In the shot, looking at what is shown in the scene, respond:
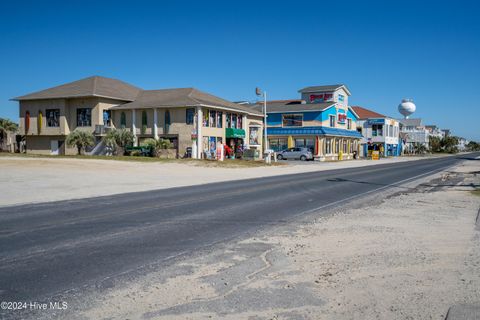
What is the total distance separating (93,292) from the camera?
17.4ft

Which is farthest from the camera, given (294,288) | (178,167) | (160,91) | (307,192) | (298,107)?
(298,107)

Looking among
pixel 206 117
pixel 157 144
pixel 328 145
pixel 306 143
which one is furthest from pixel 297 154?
pixel 157 144

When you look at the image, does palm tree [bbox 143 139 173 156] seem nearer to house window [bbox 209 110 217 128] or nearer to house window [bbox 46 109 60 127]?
house window [bbox 209 110 217 128]

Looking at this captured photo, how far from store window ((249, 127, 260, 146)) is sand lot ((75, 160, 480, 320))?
40.5 m

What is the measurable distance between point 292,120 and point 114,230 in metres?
52.7

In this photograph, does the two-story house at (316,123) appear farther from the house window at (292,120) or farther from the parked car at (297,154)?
the parked car at (297,154)

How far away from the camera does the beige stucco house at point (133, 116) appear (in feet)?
133

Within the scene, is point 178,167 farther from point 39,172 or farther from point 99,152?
point 99,152

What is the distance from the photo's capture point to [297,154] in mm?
52812

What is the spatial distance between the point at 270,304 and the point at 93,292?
211 cm

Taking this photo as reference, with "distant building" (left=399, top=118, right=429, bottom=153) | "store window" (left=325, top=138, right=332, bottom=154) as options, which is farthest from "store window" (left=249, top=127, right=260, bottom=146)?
"distant building" (left=399, top=118, right=429, bottom=153)

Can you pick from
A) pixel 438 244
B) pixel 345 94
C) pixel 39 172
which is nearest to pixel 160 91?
pixel 39 172

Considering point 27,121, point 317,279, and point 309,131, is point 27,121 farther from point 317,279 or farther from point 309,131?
point 317,279

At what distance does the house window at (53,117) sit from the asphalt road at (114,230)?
31228 mm
